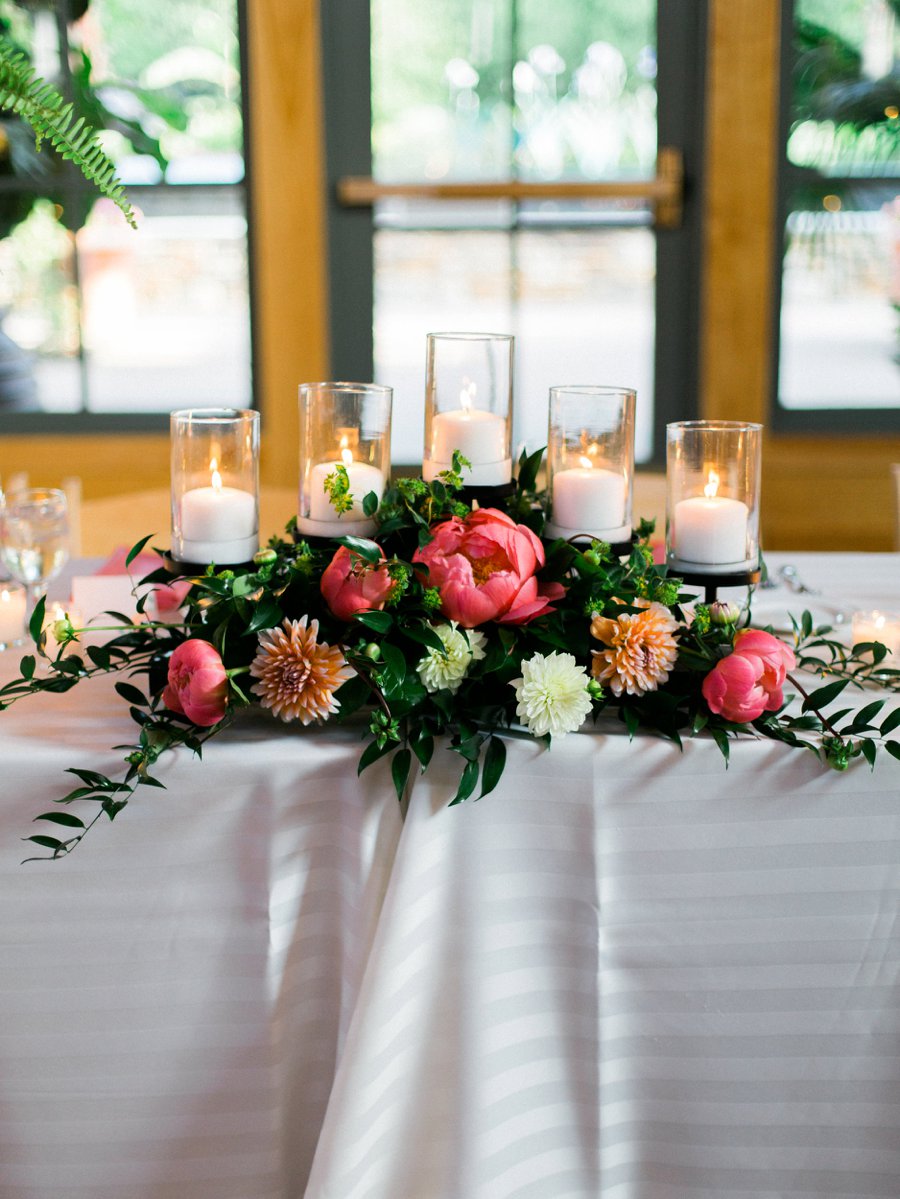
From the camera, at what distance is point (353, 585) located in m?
0.92

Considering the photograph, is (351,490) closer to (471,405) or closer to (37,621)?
(471,405)

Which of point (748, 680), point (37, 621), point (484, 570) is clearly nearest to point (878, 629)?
point (748, 680)

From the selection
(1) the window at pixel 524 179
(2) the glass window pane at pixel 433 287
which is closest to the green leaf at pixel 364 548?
(1) the window at pixel 524 179

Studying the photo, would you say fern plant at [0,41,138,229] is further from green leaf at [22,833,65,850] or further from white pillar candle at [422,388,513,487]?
green leaf at [22,833,65,850]

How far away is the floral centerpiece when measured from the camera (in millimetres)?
898

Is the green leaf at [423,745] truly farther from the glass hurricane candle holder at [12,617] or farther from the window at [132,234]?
the window at [132,234]

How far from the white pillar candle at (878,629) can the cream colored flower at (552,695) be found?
0.44 meters

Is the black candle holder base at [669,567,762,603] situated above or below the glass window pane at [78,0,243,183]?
below

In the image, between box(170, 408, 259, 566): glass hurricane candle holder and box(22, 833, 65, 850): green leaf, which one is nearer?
box(22, 833, 65, 850): green leaf

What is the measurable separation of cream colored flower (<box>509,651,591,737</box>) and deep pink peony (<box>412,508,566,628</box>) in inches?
2.0

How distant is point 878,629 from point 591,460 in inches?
14.7

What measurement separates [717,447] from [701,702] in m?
0.24

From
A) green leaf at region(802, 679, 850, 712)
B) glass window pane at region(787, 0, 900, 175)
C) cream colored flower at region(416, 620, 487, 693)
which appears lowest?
green leaf at region(802, 679, 850, 712)

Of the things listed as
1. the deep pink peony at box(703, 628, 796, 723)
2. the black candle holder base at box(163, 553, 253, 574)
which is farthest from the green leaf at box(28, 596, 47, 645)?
the deep pink peony at box(703, 628, 796, 723)
